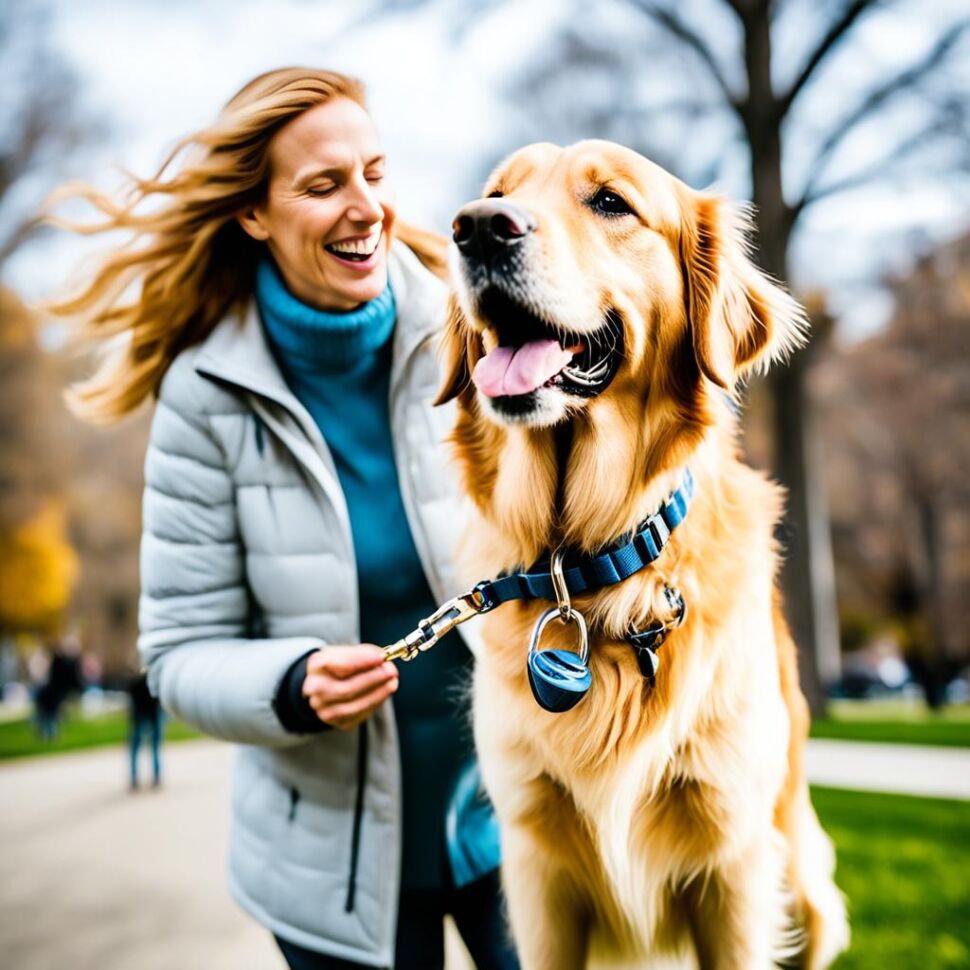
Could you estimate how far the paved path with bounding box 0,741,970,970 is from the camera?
427 centimetres

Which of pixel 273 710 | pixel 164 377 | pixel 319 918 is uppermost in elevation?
pixel 164 377

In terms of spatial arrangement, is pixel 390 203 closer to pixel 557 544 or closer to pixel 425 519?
pixel 425 519

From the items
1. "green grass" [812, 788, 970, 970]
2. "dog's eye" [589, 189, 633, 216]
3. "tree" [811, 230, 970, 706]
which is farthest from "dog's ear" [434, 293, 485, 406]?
"tree" [811, 230, 970, 706]

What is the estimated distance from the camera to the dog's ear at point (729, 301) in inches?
76.4

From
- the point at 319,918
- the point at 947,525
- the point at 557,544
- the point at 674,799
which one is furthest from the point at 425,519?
the point at 947,525

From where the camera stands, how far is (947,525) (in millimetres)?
26188

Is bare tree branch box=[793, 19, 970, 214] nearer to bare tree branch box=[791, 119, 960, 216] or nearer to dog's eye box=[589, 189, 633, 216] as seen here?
bare tree branch box=[791, 119, 960, 216]

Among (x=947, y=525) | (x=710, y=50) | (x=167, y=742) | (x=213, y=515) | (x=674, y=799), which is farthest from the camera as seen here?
(x=947, y=525)

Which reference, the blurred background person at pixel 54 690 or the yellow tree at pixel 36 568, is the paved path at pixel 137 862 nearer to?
the blurred background person at pixel 54 690

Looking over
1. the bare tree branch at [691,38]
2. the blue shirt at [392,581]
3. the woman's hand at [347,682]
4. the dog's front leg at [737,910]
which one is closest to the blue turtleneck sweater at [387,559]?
the blue shirt at [392,581]

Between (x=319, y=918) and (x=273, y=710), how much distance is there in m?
0.55

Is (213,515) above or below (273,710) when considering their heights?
above

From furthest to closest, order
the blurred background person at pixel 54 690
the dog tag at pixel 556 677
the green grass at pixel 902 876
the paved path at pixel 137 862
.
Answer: the blurred background person at pixel 54 690 → the paved path at pixel 137 862 → the green grass at pixel 902 876 → the dog tag at pixel 556 677

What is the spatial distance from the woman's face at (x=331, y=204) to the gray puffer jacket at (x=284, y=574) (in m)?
0.18
